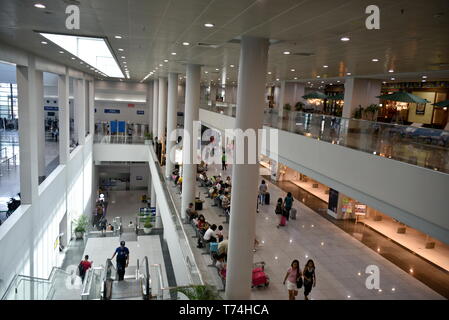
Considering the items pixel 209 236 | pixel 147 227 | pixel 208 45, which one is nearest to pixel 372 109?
pixel 208 45

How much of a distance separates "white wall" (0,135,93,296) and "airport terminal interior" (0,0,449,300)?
0.31ft

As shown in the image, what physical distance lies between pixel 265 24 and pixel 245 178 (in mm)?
3460

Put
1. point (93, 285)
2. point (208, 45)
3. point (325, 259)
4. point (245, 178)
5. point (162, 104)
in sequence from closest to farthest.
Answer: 1. point (245, 178)
2. point (208, 45)
3. point (93, 285)
4. point (325, 259)
5. point (162, 104)

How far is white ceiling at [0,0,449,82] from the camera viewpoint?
17.0 ft

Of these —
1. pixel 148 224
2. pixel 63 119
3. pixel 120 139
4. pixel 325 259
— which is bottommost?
pixel 148 224

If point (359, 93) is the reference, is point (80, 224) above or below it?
below

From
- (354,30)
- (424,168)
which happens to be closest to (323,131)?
(424,168)

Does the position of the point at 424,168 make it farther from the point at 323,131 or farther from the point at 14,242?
the point at 14,242

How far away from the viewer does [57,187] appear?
16.3 metres

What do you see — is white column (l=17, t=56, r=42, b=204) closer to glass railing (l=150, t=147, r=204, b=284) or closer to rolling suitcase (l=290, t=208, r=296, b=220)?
glass railing (l=150, t=147, r=204, b=284)

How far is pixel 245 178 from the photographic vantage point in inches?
332

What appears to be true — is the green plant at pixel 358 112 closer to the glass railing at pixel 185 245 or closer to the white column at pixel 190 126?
the white column at pixel 190 126

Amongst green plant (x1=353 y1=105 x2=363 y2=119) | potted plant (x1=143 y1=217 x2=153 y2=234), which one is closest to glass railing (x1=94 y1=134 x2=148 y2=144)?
potted plant (x1=143 y1=217 x2=153 y2=234)

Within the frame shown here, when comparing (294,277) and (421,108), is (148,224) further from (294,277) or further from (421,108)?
(421,108)
